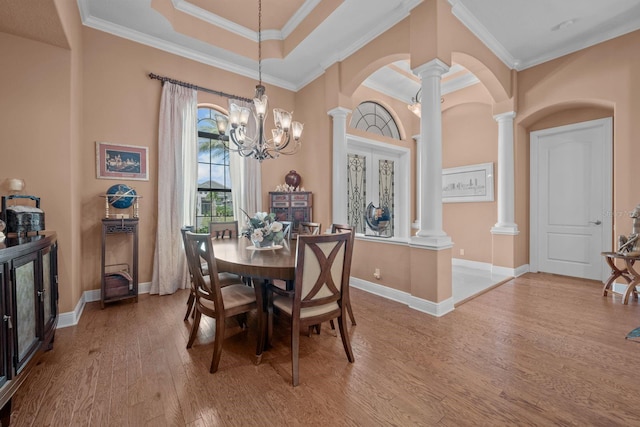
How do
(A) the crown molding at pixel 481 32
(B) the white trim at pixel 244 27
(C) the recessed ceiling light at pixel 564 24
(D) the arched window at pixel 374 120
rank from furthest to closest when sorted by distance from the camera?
1. (D) the arched window at pixel 374 120
2. (B) the white trim at pixel 244 27
3. (C) the recessed ceiling light at pixel 564 24
4. (A) the crown molding at pixel 481 32

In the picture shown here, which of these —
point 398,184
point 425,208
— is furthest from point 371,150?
point 425,208

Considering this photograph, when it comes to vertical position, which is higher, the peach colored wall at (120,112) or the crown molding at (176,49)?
the crown molding at (176,49)

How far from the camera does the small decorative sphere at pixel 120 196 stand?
3.26 meters

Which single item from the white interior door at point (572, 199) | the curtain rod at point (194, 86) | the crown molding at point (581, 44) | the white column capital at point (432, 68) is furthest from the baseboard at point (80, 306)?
the crown molding at point (581, 44)

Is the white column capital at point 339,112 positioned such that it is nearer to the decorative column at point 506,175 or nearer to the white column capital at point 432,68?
the white column capital at point 432,68

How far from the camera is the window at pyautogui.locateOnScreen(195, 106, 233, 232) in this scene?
423 centimetres

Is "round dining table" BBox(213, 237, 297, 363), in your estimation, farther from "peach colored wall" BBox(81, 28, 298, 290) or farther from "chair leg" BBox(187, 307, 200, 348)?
"peach colored wall" BBox(81, 28, 298, 290)

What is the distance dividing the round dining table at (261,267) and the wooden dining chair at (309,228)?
2.81 ft

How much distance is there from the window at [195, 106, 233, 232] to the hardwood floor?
1754mm

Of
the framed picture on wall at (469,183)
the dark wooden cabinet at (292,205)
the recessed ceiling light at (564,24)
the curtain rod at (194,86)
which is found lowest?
the dark wooden cabinet at (292,205)

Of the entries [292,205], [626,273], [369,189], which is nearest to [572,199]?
[626,273]

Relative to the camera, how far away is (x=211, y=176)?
14.1ft

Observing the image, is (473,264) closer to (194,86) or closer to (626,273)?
(626,273)

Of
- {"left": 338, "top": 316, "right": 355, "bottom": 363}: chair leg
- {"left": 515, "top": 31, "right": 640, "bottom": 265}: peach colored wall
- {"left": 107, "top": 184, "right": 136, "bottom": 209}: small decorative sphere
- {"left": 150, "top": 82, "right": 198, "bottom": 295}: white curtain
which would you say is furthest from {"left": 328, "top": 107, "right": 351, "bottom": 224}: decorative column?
{"left": 515, "top": 31, "right": 640, "bottom": 265}: peach colored wall
